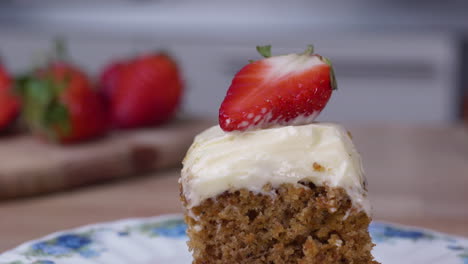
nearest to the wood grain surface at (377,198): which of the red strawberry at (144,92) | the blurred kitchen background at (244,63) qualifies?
the blurred kitchen background at (244,63)

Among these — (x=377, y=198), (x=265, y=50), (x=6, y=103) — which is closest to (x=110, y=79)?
(x=6, y=103)

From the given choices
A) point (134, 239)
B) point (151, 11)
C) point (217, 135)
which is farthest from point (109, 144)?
point (151, 11)

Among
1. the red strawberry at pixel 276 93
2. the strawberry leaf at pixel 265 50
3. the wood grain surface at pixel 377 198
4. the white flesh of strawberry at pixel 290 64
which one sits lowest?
the wood grain surface at pixel 377 198

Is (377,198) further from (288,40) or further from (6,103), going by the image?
(288,40)

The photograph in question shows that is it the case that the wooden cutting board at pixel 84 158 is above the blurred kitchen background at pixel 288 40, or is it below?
below

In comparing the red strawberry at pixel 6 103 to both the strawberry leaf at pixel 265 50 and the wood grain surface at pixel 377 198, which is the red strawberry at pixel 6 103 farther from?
the strawberry leaf at pixel 265 50

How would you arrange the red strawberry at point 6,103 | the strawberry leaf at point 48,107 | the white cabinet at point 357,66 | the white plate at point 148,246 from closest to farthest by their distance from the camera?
the white plate at point 148,246 < the strawberry leaf at point 48,107 < the red strawberry at point 6,103 < the white cabinet at point 357,66

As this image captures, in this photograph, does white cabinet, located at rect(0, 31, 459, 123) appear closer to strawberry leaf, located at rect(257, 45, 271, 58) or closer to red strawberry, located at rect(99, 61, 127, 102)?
red strawberry, located at rect(99, 61, 127, 102)

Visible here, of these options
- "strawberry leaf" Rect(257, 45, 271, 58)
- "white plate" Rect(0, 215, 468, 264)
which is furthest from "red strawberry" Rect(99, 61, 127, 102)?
"strawberry leaf" Rect(257, 45, 271, 58)
